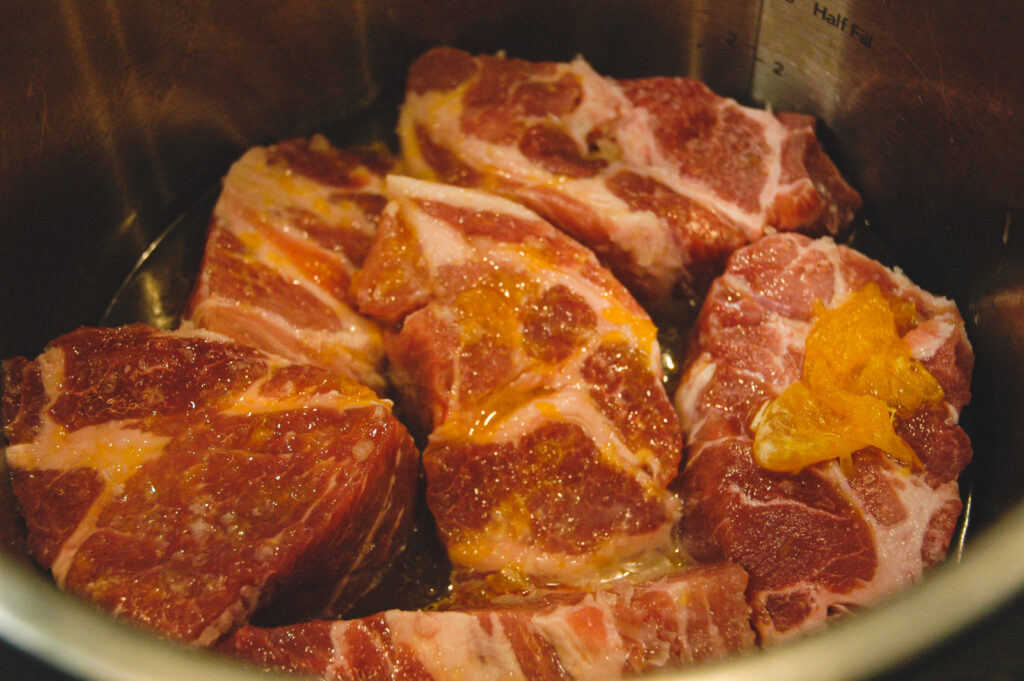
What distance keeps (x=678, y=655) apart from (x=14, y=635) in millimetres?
1419

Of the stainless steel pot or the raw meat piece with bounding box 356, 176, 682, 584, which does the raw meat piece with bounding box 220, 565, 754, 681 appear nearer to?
the raw meat piece with bounding box 356, 176, 682, 584

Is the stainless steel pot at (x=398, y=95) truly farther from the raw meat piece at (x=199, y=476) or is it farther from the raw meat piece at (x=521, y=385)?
the raw meat piece at (x=521, y=385)

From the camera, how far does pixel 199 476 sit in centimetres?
224

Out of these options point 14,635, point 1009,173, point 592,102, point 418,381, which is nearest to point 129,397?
point 418,381

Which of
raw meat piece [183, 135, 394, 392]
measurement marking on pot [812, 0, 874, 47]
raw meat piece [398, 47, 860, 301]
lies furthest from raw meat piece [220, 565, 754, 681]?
measurement marking on pot [812, 0, 874, 47]

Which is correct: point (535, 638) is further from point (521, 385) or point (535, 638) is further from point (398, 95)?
point (398, 95)

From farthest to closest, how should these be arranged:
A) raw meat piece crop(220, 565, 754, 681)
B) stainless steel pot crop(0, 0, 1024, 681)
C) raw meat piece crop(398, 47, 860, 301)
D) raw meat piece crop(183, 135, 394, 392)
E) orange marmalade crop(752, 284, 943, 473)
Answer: raw meat piece crop(398, 47, 860, 301), raw meat piece crop(183, 135, 394, 392), stainless steel pot crop(0, 0, 1024, 681), orange marmalade crop(752, 284, 943, 473), raw meat piece crop(220, 565, 754, 681)

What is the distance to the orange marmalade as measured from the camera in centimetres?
238

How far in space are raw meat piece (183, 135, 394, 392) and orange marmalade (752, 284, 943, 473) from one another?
127 centimetres

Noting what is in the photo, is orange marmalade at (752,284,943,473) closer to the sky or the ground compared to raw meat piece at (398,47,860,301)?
closer to the ground

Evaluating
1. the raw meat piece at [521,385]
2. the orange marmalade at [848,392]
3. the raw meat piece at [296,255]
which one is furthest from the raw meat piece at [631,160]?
the orange marmalade at [848,392]

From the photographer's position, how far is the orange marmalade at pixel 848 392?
7.81ft

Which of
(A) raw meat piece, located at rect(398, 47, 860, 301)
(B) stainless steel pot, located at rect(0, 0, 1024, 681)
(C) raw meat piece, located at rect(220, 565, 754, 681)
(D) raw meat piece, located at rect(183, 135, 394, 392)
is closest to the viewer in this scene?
(C) raw meat piece, located at rect(220, 565, 754, 681)

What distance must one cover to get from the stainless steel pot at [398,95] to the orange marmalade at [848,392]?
1.21ft
